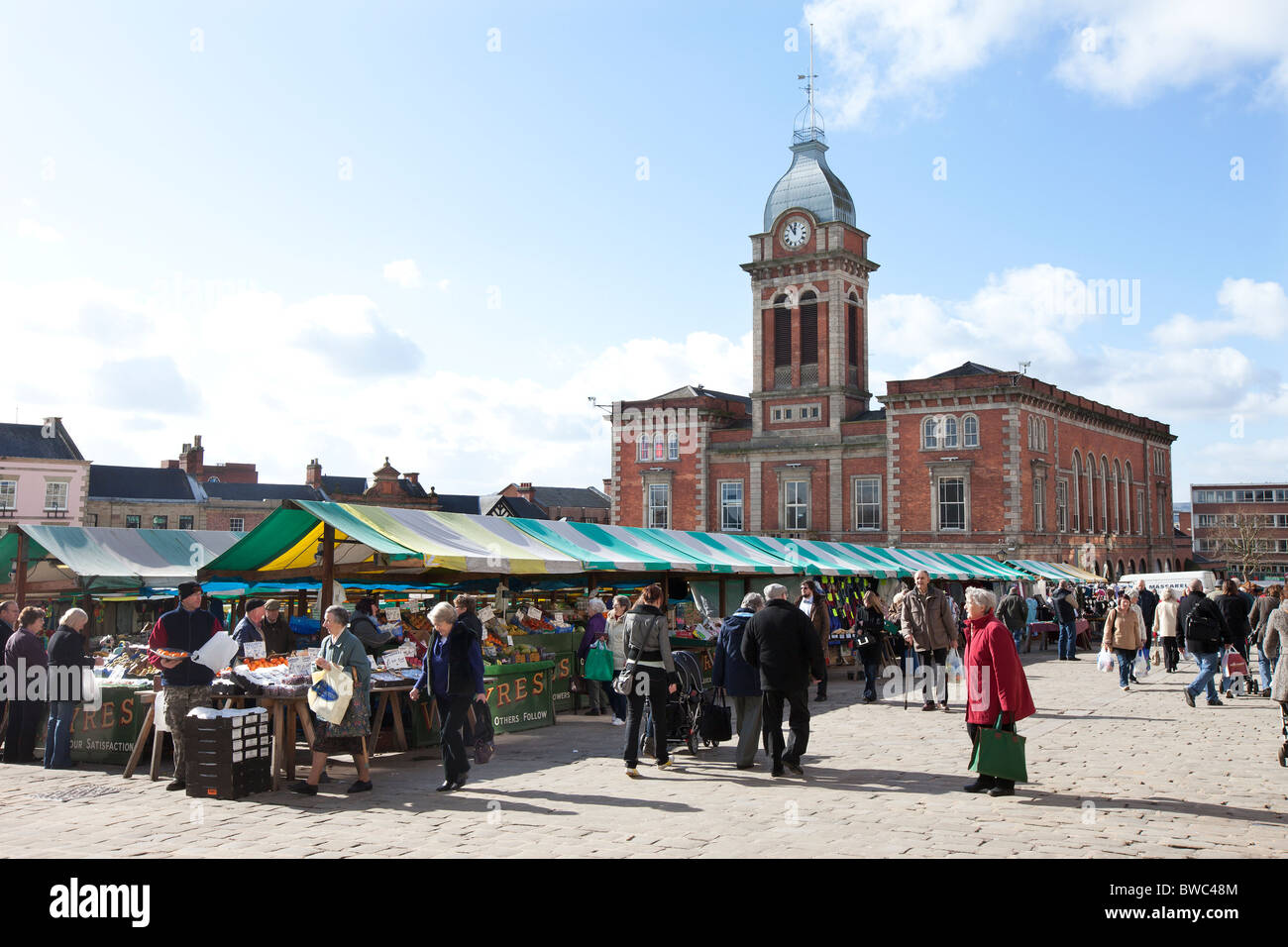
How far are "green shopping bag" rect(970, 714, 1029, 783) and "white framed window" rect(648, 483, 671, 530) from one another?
156 feet

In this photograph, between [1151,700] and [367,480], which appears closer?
[1151,700]

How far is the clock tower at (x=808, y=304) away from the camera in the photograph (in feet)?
175

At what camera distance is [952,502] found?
4875 centimetres

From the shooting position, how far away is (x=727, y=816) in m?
8.56

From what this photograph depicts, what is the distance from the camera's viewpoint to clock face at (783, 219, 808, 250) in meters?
54.2

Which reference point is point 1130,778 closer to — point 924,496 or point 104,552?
point 104,552

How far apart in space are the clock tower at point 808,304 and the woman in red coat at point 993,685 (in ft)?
145

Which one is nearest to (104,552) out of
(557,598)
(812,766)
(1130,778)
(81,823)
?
(557,598)

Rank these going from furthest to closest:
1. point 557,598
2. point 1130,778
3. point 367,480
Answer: point 367,480 < point 557,598 < point 1130,778

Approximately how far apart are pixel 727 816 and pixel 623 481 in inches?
1967

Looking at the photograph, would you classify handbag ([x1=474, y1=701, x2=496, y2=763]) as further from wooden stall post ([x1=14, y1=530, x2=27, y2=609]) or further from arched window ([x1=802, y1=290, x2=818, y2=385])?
arched window ([x1=802, y1=290, x2=818, y2=385])

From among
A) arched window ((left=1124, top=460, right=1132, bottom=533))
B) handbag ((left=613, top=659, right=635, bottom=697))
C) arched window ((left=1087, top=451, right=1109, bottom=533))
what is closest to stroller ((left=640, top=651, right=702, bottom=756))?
handbag ((left=613, top=659, right=635, bottom=697))

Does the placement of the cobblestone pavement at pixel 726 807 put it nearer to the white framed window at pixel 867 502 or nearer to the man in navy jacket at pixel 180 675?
the man in navy jacket at pixel 180 675

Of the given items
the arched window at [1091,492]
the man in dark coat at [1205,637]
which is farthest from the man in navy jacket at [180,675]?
the arched window at [1091,492]
